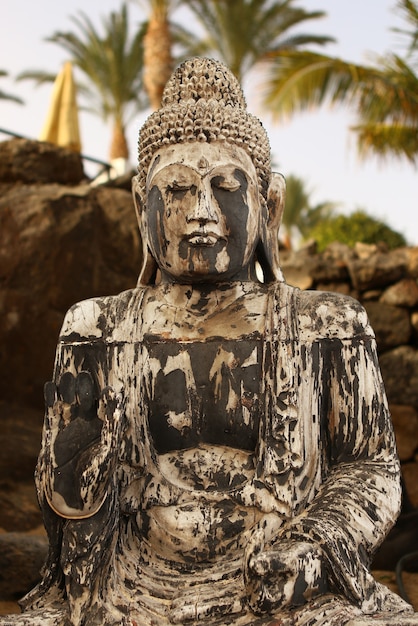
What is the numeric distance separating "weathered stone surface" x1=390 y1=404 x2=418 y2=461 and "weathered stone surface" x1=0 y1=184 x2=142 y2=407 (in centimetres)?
312

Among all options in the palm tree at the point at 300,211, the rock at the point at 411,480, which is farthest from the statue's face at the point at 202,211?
the palm tree at the point at 300,211

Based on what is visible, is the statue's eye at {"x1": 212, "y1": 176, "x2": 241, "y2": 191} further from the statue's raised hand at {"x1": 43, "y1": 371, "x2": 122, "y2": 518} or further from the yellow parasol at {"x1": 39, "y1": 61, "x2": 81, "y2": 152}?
the yellow parasol at {"x1": 39, "y1": 61, "x2": 81, "y2": 152}

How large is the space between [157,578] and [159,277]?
1.26 meters

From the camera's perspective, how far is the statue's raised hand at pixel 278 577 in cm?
248

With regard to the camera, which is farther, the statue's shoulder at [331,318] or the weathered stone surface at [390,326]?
the weathered stone surface at [390,326]

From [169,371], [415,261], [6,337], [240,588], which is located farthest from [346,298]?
[415,261]

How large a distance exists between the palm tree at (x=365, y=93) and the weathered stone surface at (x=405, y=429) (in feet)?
13.9

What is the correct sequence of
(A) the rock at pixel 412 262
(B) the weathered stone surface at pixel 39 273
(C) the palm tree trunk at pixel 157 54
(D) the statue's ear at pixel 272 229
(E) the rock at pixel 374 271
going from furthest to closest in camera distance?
1. (C) the palm tree trunk at pixel 157 54
2. (A) the rock at pixel 412 262
3. (E) the rock at pixel 374 271
4. (B) the weathered stone surface at pixel 39 273
5. (D) the statue's ear at pixel 272 229

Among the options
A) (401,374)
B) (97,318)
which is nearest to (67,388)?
(97,318)

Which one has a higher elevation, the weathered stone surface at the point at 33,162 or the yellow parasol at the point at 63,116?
the yellow parasol at the point at 63,116

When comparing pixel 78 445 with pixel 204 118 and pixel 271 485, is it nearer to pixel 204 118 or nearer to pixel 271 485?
pixel 271 485

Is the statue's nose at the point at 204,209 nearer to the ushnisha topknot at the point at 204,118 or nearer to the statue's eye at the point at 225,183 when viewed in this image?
the statue's eye at the point at 225,183

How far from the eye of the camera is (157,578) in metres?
2.76

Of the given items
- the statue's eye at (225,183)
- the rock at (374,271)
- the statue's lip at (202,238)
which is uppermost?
the rock at (374,271)
